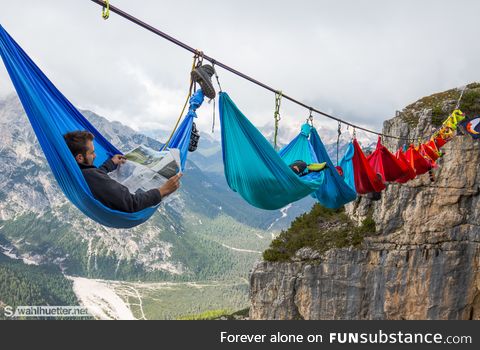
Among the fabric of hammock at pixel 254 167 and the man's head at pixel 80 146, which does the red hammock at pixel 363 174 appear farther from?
the man's head at pixel 80 146

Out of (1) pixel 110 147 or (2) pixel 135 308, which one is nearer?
(1) pixel 110 147

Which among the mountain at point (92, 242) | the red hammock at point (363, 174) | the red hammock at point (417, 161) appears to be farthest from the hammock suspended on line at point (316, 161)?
the mountain at point (92, 242)

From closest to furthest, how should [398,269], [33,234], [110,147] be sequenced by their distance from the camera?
[110,147] → [398,269] → [33,234]

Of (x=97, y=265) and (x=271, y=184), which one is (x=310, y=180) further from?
(x=97, y=265)

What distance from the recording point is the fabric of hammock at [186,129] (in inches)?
159

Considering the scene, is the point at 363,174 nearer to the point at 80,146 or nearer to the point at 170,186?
the point at 170,186

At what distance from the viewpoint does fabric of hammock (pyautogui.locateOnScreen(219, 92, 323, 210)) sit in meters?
4.83

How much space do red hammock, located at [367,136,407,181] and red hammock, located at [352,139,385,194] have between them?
54 centimetres

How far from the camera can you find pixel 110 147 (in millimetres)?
3744

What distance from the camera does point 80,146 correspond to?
3.03 m

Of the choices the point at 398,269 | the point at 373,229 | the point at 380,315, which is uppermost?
the point at 373,229

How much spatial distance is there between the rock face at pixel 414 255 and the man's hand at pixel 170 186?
19.0 metres

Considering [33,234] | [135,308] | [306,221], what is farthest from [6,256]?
[306,221]

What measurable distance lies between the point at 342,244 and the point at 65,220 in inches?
6042
